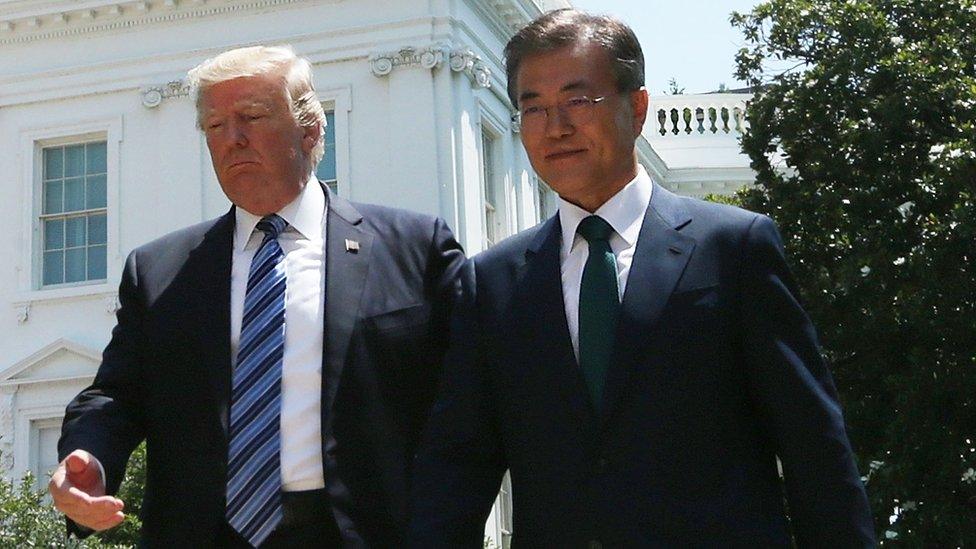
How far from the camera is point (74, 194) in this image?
23047 millimetres

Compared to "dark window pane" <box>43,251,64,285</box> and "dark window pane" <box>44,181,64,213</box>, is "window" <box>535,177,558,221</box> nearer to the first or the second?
"dark window pane" <box>44,181,64,213</box>

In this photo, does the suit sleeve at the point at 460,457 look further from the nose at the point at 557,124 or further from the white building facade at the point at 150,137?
the white building facade at the point at 150,137

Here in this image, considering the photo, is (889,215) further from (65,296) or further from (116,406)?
(116,406)

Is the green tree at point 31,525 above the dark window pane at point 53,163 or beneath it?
beneath

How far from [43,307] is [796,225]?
11.0 meters

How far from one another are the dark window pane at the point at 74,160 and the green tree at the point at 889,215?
9.68m

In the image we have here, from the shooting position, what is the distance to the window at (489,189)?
2345 cm

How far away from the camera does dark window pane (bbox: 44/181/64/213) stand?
23047 millimetres

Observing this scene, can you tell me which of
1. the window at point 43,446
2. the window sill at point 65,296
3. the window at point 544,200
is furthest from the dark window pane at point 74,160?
the window at point 544,200

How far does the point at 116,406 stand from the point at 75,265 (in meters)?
19.0

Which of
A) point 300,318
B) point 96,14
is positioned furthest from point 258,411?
point 96,14

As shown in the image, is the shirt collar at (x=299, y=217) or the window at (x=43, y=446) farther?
the window at (x=43, y=446)

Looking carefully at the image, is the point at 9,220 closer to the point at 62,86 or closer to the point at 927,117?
the point at 62,86

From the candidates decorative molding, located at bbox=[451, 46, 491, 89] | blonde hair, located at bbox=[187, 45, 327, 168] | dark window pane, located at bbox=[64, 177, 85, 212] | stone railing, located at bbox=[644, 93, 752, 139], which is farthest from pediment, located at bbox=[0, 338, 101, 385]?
blonde hair, located at bbox=[187, 45, 327, 168]
